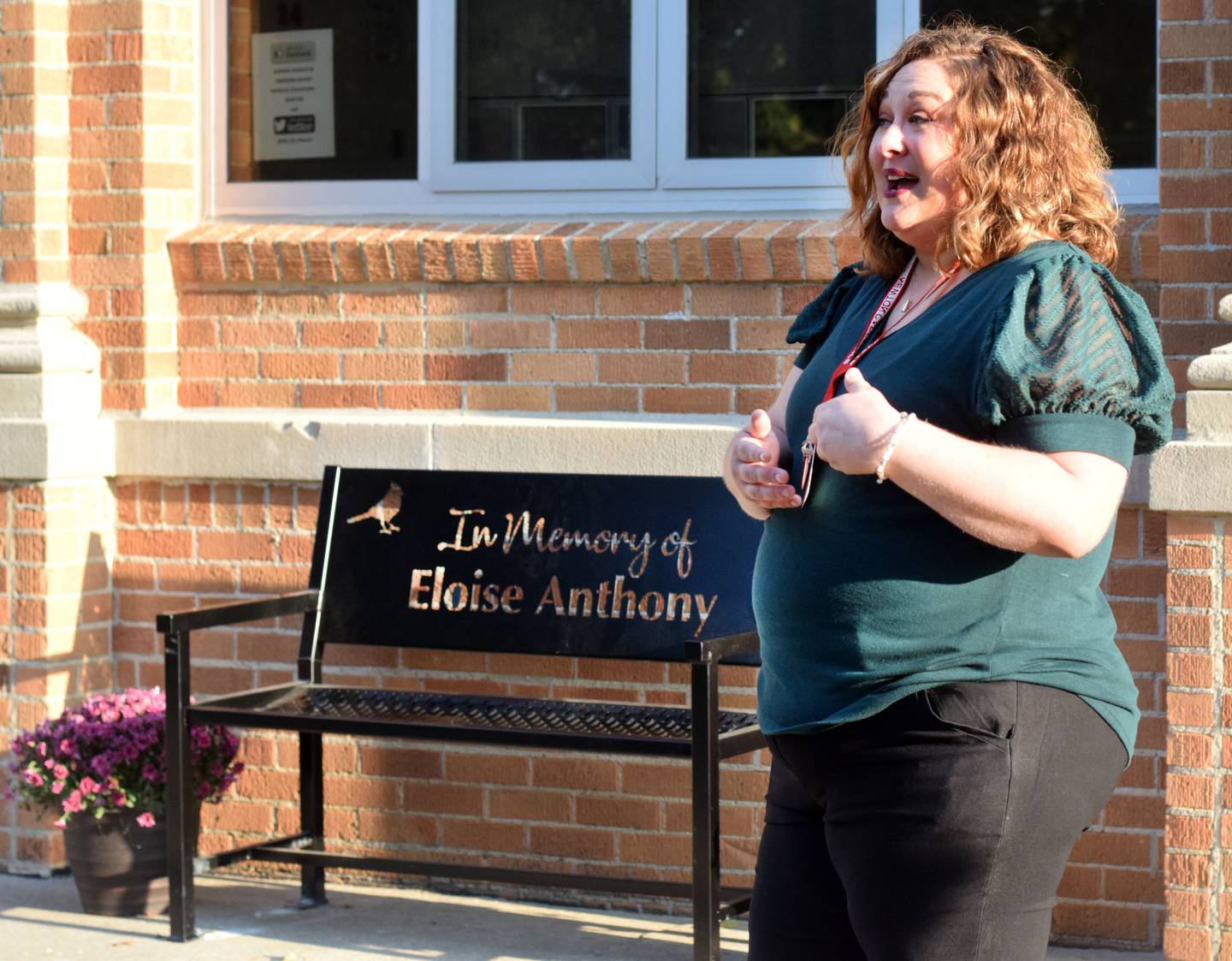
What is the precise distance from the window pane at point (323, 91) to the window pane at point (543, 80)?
0.19m

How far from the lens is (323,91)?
544cm

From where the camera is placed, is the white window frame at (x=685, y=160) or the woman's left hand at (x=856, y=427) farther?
the white window frame at (x=685, y=160)

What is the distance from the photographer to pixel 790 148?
493 cm

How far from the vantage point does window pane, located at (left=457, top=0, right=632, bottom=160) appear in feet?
16.8

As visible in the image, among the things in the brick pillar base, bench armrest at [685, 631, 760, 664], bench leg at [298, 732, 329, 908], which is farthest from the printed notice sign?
the brick pillar base

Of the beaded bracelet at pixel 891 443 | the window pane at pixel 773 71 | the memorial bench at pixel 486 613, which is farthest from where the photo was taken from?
the window pane at pixel 773 71

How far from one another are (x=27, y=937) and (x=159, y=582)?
109 centimetres

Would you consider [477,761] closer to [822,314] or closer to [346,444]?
[346,444]

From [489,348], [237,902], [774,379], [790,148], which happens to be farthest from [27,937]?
[790,148]

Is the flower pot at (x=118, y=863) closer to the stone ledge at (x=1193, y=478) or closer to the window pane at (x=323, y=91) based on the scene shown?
the window pane at (x=323, y=91)

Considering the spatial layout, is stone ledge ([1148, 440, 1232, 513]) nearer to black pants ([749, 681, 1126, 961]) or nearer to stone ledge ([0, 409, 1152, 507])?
stone ledge ([0, 409, 1152, 507])

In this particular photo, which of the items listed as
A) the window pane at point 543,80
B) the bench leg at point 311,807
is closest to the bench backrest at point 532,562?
the bench leg at point 311,807

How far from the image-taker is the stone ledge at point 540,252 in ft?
15.3

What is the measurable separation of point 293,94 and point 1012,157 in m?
3.62
